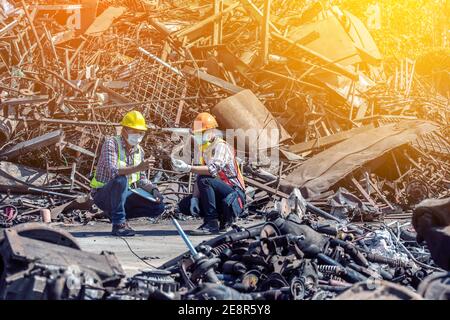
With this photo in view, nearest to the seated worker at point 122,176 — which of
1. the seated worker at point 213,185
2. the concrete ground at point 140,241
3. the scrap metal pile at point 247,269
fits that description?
the concrete ground at point 140,241

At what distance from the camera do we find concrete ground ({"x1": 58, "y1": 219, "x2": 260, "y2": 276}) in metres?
7.53

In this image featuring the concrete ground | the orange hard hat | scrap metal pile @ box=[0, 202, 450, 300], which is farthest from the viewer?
the orange hard hat

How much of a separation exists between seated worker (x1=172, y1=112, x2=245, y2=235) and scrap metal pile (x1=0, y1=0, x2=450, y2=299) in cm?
76

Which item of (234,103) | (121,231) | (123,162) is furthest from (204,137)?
(234,103)

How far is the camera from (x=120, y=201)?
8961 millimetres

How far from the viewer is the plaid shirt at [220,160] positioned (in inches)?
366

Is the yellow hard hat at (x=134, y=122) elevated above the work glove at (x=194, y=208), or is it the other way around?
the yellow hard hat at (x=134, y=122)

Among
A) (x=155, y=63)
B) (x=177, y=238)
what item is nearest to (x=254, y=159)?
(x=155, y=63)

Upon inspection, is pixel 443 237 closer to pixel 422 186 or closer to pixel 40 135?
pixel 422 186

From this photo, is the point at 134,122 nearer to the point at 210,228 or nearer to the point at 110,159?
the point at 110,159

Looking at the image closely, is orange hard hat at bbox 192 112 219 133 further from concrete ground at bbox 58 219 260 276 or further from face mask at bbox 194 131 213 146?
concrete ground at bbox 58 219 260 276

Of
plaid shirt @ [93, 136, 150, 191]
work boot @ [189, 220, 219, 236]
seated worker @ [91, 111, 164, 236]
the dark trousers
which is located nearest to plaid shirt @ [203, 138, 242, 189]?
the dark trousers

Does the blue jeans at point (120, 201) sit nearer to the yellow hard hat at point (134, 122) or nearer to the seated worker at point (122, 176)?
the seated worker at point (122, 176)

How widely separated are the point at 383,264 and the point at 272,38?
8171 millimetres
